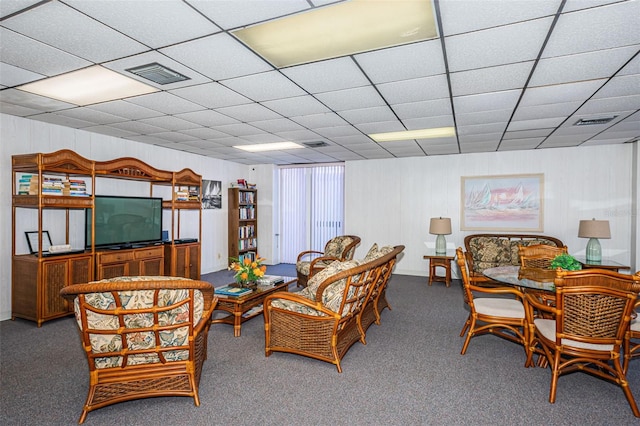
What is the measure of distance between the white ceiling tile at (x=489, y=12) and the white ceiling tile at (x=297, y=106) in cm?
172

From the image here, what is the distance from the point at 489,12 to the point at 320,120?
261 cm

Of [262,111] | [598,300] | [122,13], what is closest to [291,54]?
[122,13]

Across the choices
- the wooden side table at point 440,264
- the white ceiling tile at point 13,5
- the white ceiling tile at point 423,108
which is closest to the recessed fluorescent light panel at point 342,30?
the white ceiling tile at point 13,5

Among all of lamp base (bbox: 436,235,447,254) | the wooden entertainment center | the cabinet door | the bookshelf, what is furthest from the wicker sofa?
the cabinet door

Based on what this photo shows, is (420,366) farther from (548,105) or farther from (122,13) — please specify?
(122,13)

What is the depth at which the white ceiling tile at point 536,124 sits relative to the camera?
4371 millimetres

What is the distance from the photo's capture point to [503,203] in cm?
661

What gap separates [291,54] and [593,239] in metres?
5.90

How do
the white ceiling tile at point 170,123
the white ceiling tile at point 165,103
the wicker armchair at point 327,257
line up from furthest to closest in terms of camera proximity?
the wicker armchair at point 327,257
the white ceiling tile at point 170,123
the white ceiling tile at point 165,103

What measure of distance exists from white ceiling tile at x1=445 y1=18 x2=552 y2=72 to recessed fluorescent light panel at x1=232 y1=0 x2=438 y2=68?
A: 0.28 meters

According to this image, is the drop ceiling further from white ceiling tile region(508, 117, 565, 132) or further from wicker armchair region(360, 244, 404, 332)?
wicker armchair region(360, 244, 404, 332)

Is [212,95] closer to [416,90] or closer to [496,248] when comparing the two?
[416,90]

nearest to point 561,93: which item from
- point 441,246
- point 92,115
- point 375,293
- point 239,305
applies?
point 375,293

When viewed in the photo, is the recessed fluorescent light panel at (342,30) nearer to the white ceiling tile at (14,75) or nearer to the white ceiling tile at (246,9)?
the white ceiling tile at (246,9)
